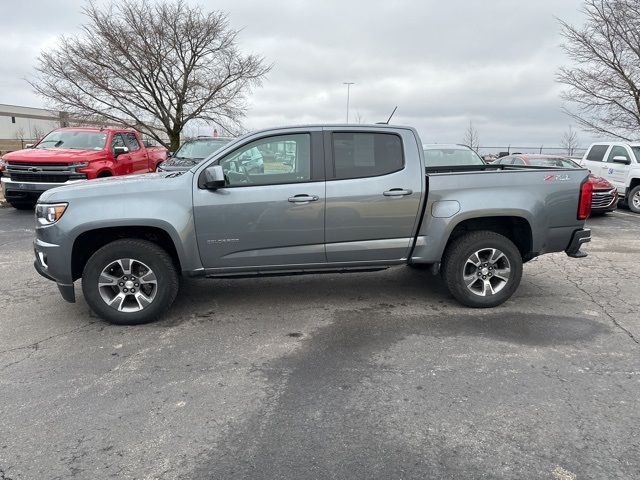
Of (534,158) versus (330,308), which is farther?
(534,158)

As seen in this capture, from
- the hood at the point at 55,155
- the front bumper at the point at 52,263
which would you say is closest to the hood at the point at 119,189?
the front bumper at the point at 52,263

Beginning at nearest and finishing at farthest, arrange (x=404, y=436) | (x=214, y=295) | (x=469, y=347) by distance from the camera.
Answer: (x=404, y=436), (x=469, y=347), (x=214, y=295)

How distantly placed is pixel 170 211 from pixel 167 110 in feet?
56.5

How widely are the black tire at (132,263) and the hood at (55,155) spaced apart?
24.1 feet

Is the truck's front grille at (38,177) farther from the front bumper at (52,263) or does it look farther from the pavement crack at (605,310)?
the pavement crack at (605,310)

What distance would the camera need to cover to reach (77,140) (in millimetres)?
11961

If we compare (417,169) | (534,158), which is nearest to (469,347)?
(417,169)

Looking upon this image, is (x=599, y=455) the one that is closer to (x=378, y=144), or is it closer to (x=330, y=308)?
(x=330, y=308)

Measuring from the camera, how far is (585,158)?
15.1m

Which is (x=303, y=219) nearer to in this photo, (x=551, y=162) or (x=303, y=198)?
(x=303, y=198)

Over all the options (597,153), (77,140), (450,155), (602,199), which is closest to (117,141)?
(77,140)

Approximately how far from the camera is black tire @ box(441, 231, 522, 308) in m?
5.04

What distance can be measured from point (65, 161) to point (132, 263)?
757 cm

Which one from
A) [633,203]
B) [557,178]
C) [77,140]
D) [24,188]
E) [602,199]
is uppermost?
[77,140]
